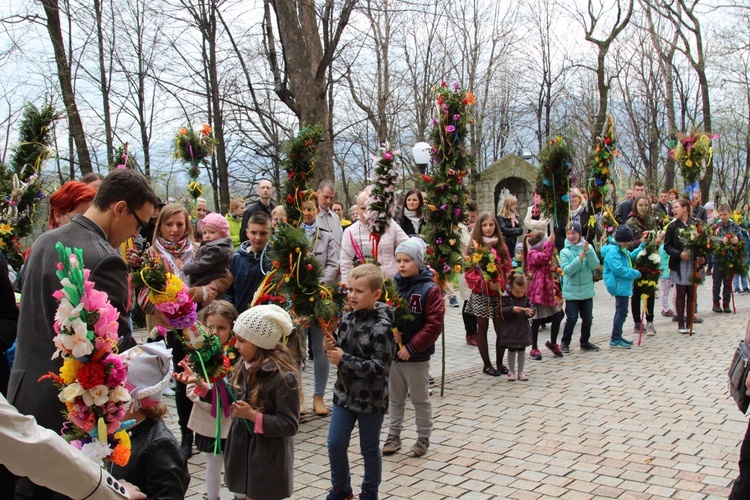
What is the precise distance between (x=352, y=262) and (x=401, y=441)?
86.2 inches

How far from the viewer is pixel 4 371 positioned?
4074mm

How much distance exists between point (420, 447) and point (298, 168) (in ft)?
9.72

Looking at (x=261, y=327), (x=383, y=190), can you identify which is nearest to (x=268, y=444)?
(x=261, y=327)

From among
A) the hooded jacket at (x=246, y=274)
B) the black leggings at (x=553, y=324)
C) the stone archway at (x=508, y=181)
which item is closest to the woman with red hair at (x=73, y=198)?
the hooded jacket at (x=246, y=274)

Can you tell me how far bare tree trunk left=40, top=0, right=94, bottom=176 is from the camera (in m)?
15.5

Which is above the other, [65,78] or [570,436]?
[65,78]

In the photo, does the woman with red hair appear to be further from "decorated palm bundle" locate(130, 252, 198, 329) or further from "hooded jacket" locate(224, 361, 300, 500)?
"hooded jacket" locate(224, 361, 300, 500)

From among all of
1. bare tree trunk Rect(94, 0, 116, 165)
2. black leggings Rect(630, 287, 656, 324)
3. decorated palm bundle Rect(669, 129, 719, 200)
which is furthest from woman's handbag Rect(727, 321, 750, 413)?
bare tree trunk Rect(94, 0, 116, 165)

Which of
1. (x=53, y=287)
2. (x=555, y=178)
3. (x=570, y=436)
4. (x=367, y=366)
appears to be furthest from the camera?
(x=555, y=178)

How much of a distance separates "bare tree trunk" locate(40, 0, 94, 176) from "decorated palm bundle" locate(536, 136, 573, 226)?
9981 mm

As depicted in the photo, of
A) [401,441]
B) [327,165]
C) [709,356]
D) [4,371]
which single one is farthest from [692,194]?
[4,371]

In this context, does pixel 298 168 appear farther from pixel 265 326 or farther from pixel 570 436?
pixel 570 436

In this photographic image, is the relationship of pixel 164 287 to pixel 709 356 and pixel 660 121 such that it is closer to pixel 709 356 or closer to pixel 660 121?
pixel 709 356

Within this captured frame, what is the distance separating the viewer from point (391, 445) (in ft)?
19.6
